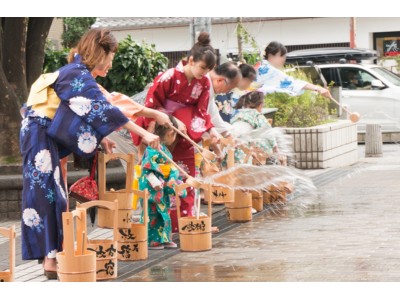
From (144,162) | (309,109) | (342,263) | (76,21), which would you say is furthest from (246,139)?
(76,21)

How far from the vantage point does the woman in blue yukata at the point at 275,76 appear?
446 inches

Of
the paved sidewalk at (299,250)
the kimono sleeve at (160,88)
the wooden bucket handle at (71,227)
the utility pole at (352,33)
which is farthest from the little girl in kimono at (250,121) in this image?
the utility pole at (352,33)

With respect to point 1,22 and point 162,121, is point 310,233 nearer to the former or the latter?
point 162,121

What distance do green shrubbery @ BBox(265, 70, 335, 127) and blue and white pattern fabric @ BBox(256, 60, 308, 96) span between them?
3.14m

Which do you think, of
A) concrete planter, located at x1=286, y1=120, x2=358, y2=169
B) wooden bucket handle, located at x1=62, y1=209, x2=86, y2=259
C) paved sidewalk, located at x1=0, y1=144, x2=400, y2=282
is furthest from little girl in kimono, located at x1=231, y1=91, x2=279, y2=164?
concrete planter, located at x1=286, y1=120, x2=358, y2=169

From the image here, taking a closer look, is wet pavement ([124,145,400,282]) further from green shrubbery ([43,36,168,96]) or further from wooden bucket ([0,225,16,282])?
green shrubbery ([43,36,168,96])

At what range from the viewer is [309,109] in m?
15.4

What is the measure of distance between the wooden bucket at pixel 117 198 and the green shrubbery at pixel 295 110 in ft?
26.1

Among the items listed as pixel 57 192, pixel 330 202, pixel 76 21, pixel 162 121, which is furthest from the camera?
pixel 76 21

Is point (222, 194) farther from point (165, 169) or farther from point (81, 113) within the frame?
point (81, 113)

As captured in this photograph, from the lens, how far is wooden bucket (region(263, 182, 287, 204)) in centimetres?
1050

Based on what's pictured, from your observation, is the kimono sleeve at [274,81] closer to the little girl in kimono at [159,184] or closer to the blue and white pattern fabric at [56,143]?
the little girl in kimono at [159,184]

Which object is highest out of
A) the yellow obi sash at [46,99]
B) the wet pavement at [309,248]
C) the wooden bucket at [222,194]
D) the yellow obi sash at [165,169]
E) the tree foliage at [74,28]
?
the tree foliage at [74,28]

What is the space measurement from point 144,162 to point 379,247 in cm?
202
